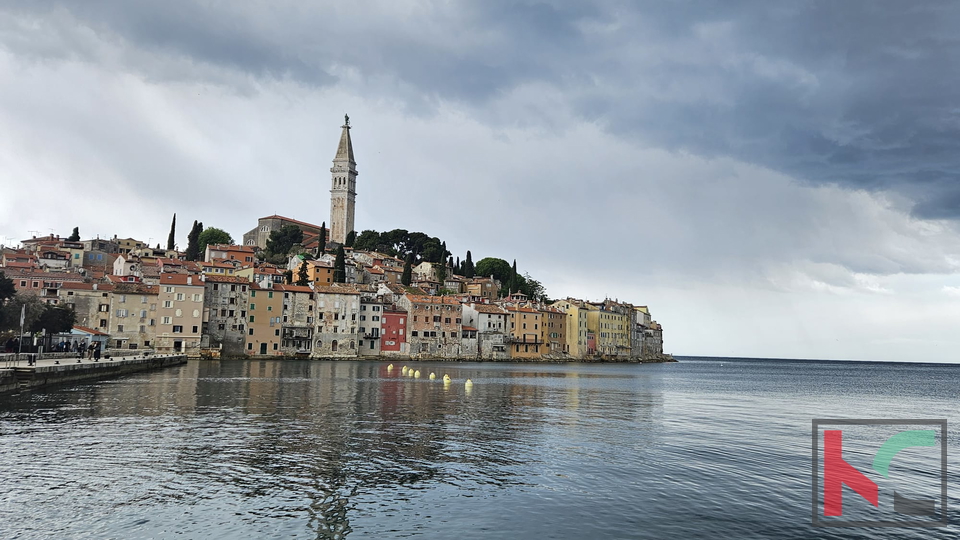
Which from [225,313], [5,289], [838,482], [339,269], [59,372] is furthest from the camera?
[339,269]

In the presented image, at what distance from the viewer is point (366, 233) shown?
16912cm

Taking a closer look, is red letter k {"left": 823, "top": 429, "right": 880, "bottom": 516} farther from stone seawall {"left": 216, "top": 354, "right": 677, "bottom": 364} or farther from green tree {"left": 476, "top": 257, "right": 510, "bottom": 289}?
green tree {"left": 476, "top": 257, "right": 510, "bottom": 289}

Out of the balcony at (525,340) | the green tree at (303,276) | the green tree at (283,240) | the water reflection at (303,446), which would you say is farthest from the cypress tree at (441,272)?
the water reflection at (303,446)

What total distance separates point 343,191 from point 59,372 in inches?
5418

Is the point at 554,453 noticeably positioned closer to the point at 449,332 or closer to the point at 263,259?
the point at 449,332

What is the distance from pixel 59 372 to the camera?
41500 millimetres

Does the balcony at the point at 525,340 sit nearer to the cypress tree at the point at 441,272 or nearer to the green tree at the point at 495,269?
the cypress tree at the point at 441,272

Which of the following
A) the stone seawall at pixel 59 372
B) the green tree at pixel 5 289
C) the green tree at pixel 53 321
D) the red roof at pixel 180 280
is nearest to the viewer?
the stone seawall at pixel 59 372

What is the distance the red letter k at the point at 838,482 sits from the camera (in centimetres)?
1619

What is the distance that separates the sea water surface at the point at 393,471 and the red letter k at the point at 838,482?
1.55 feet

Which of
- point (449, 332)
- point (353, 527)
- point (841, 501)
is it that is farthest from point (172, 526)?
point (449, 332)

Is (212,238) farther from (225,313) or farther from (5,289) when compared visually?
(5,289)

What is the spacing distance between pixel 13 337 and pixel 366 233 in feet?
352

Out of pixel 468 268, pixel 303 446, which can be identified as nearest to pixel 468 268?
pixel 468 268
